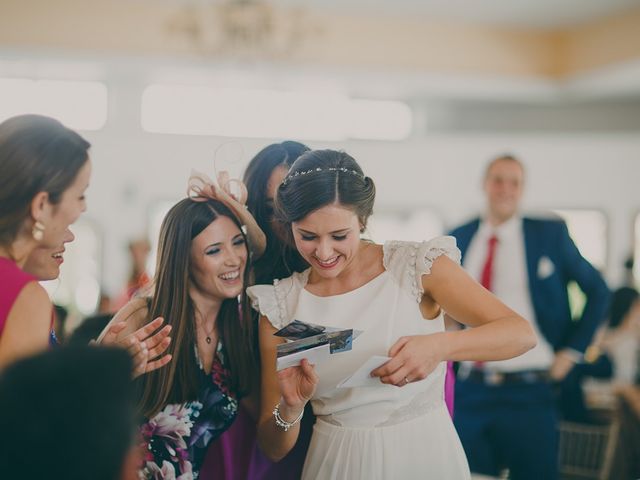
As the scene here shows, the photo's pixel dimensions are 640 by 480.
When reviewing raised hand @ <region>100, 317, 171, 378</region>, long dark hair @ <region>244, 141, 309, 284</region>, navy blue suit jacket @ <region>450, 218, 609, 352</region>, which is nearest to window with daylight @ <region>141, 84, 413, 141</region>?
navy blue suit jacket @ <region>450, 218, 609, 352</region>

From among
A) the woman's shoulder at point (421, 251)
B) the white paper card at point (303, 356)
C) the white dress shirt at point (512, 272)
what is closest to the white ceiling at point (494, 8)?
the white dress shirt at point (512, 272)

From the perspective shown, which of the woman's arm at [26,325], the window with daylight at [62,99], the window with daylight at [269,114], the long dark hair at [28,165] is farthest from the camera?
the window with daylight at [269,114]

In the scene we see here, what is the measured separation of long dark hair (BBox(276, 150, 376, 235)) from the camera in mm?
2137

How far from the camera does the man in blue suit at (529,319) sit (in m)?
3.71

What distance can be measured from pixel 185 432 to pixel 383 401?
539mm

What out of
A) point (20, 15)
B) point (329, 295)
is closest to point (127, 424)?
point (329, 295)

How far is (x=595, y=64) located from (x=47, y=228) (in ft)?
24.5

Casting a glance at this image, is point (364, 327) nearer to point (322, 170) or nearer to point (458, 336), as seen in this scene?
point (458, 336)

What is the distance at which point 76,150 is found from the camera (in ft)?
6.51

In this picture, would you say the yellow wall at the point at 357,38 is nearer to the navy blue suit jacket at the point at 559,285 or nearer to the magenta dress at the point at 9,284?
the navy blue suit jacket at the point at 559,285

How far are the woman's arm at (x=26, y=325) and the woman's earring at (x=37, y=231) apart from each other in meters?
0.17

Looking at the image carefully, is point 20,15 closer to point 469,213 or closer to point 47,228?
point 469,213

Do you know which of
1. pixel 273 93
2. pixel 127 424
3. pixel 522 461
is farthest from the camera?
pixel 273 93

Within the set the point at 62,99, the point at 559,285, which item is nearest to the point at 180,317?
the point at 559,285
